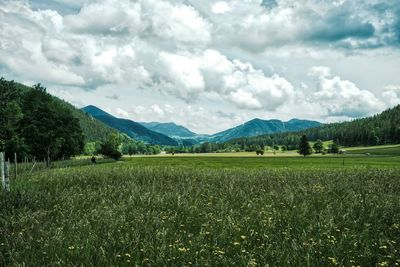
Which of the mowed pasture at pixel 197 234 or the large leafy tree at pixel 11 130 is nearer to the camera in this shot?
the mowed pasture at pixel 197 234

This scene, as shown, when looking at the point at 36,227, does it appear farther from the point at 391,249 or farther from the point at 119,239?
the point at 391,249

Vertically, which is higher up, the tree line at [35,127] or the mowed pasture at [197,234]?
the tree line at [35,127]

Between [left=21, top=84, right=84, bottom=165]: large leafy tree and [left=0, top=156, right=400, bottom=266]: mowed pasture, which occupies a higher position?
[left=21, top=84, right=84, bottom=165]: large leafy tree

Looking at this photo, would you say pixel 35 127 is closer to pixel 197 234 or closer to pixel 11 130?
pixel 11 130

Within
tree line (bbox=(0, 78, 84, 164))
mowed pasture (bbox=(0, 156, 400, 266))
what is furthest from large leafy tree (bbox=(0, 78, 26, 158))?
mowed pasture (bbox=(0, 156, 400, 266))

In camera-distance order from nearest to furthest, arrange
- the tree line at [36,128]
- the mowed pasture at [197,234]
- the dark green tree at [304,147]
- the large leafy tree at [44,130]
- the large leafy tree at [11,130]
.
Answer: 1. the mowed pasture at [197,234]
2. the large leafy tree at [44,130]
3. the tree line at [36,128]
4. the large leafy tree at [11,130]
5. the dark green tree at [304,147]

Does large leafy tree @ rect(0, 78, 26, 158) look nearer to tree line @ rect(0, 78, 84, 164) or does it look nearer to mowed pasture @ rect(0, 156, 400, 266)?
tree line @ rect(0, 78, 84, 164)

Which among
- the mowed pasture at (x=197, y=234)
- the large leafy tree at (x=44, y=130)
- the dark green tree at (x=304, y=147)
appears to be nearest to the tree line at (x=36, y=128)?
the large leafy tree at (x=44, y=130)

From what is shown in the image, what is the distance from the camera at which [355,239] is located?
8.36 m

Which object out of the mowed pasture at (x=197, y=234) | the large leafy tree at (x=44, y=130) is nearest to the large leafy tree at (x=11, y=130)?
the large leafy tree at (x=44, y=130)

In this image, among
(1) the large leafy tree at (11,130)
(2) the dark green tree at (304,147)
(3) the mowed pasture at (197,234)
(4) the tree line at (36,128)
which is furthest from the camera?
(2) the dark green tree at (304,147)

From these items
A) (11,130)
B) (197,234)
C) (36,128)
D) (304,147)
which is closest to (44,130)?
(36,128)

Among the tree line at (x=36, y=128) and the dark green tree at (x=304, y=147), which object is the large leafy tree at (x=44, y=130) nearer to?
the tree line at (x=36, y=128)

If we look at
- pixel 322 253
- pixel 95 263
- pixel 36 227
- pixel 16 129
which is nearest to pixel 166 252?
pixel 95 263
